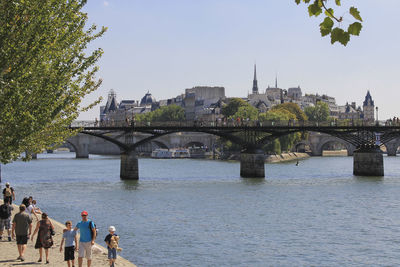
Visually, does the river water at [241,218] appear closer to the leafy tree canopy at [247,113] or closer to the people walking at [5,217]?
the people walking at [5,217]

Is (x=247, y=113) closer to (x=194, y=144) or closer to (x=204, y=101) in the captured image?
(x=194, y=144)

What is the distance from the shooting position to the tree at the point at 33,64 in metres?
18.3

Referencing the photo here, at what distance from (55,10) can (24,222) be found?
23.3 ft

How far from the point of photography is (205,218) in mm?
35031

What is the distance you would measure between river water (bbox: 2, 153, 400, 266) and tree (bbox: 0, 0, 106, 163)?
6.59m

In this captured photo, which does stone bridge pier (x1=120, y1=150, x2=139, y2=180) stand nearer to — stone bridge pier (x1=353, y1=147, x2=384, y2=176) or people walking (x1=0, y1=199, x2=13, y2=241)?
stone bridge pier (x1=353, y1=147, x2=384, y2=176)

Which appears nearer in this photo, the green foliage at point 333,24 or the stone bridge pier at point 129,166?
the green foliage at point 333,24

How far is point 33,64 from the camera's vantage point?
19188 millimetres

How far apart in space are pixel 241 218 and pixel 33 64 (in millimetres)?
18908

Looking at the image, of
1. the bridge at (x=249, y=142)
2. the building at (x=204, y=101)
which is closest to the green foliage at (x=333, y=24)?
the bridge at (x=249, y=142)

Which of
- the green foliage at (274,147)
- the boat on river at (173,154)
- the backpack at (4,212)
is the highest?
the green foliage at (274,147)

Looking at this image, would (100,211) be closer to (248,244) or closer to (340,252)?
(248,244)

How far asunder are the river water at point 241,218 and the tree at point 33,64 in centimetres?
659

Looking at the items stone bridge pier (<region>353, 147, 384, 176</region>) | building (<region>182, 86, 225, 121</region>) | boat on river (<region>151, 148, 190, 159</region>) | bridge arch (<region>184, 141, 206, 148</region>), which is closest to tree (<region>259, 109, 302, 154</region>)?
boat on river (<region>151, 148, 190, 159</region>)
